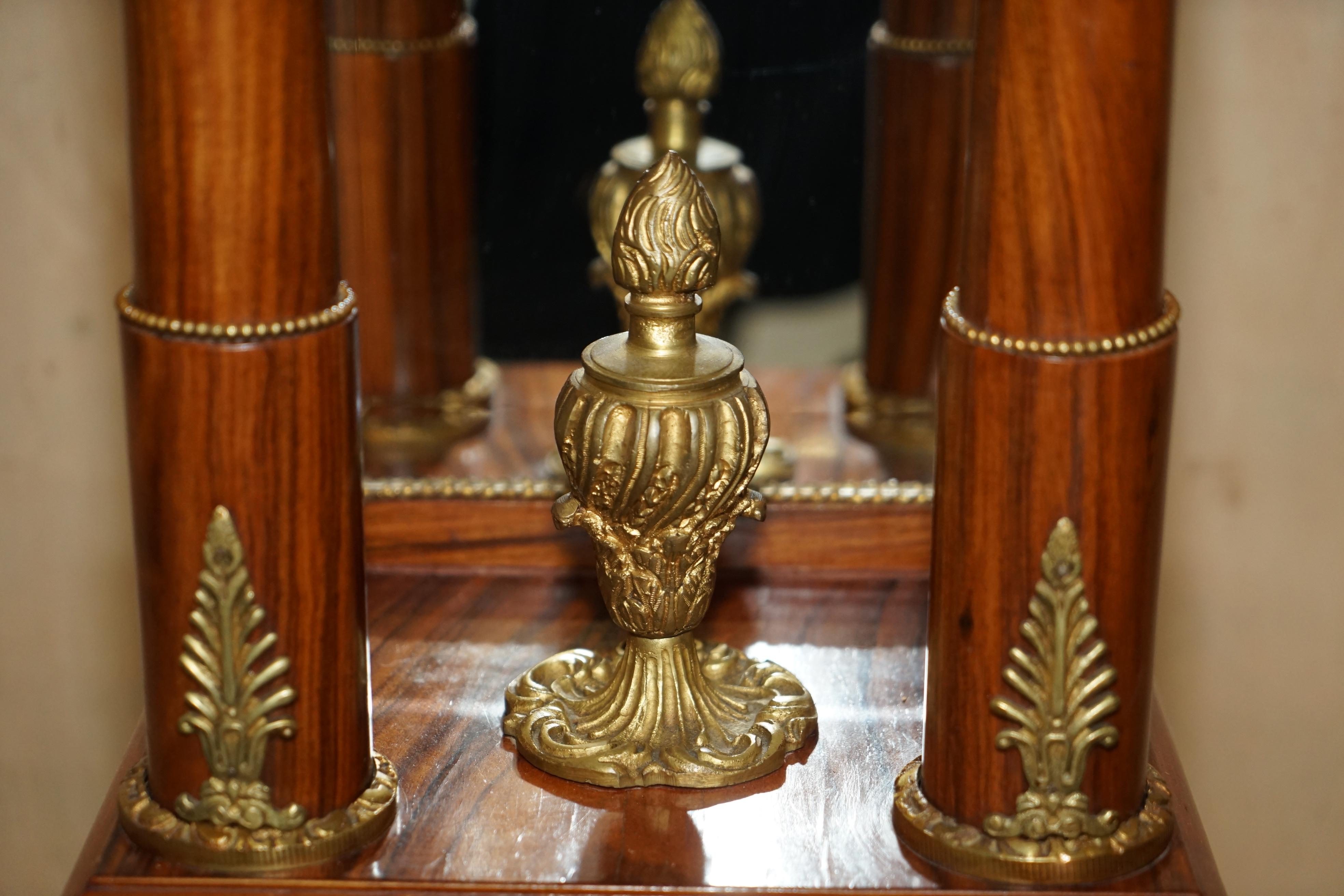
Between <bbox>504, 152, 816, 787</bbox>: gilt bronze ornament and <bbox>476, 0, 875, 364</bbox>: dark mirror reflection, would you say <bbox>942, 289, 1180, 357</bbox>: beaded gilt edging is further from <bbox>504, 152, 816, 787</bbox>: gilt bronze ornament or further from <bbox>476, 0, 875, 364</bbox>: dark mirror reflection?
<bbox>476, 0, 875, 364</bbox>: dark mirror reflection

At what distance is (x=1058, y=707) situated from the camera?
78 cm

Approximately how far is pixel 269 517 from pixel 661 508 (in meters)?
0.17

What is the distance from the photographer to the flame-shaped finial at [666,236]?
0.82 m

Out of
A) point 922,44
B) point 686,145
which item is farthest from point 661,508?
point 922,44

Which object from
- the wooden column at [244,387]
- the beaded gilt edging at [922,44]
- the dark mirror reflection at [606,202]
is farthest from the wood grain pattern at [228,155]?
the beaded gilt edging at [922,44]

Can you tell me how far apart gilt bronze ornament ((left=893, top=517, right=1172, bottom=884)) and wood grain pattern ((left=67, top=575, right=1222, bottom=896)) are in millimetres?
11

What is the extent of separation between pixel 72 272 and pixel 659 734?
1.97ft

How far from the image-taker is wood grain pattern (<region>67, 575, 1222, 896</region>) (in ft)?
2.63

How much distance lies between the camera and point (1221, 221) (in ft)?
4.10

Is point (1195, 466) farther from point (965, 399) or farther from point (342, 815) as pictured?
point (342, 815)

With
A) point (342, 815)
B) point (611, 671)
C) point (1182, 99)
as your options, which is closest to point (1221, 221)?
point (1182, 99)

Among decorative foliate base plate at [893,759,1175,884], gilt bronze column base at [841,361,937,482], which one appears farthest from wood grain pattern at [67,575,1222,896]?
gilt bronze column base at [841,361,937,482]

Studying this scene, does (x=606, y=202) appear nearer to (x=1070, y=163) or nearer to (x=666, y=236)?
(x=666, y=236)

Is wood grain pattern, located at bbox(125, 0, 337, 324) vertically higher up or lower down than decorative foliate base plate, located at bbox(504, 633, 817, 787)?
higher up
